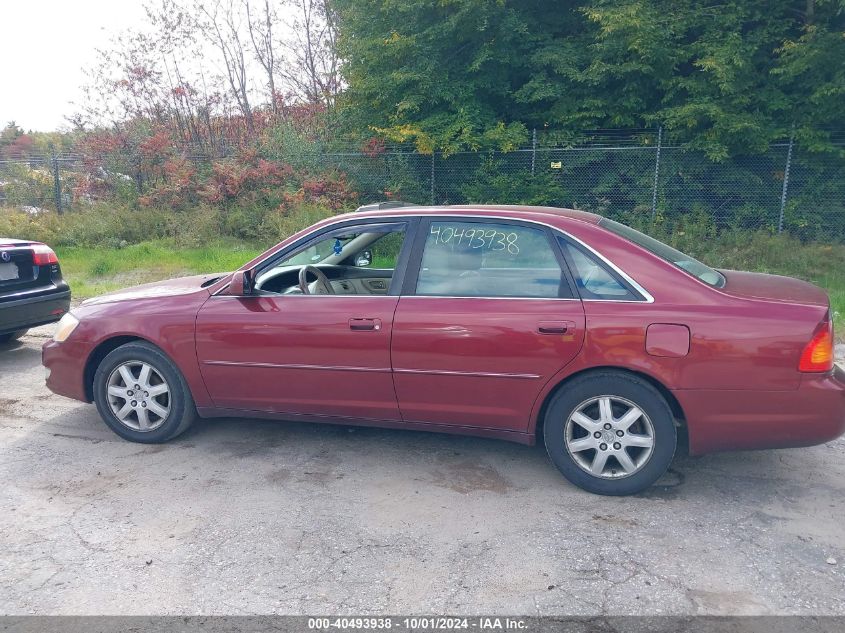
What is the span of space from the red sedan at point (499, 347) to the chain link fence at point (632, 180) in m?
8.51

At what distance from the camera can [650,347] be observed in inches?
145

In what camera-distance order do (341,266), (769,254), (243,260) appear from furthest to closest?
(243,260) < (769,254) < (341,266)

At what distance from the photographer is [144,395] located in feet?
15.3

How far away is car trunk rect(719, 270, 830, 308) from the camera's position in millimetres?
3751

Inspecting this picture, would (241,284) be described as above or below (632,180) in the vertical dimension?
below

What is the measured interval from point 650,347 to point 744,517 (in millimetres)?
1047

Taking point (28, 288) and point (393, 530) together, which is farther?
point (28, 288)

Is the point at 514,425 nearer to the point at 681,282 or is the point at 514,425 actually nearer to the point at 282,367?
the point at 681,282

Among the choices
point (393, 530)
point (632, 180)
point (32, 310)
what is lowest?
point (393, 530)

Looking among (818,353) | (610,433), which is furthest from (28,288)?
(818,353)

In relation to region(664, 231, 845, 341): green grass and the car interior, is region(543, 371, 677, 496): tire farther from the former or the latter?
region(664, 231, 845, 341): green grass

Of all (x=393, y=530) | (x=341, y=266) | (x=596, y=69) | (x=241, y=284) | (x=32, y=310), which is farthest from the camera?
(x=596, y=69)

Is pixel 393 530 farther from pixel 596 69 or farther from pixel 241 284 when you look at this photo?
pixel 596 69

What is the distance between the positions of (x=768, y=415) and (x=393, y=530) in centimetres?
211
